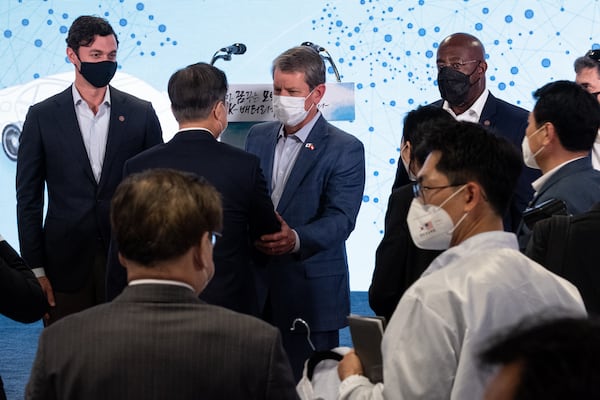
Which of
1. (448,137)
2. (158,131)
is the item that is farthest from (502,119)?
(448,137)

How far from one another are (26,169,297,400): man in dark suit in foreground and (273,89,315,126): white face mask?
212cm

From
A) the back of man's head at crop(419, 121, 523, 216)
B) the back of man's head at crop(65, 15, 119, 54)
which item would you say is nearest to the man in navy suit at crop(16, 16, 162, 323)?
the back of man's head at crop(65, 15, 119, 54)

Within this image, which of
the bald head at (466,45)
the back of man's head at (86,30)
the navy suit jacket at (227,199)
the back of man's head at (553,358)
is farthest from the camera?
the bald head at (466,45)

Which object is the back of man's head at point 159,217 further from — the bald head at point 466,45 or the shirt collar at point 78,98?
the bald head at point 466,45

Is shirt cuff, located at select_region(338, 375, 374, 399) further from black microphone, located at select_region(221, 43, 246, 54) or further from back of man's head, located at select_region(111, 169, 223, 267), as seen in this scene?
black microphone, located at select_region(221, 43, 246, 54)

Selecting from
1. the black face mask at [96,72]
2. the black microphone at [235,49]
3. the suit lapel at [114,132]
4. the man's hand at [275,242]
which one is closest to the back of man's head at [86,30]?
the black face mask at [96,72]

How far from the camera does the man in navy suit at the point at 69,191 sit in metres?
4.09

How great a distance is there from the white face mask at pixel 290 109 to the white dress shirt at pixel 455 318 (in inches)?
81.9

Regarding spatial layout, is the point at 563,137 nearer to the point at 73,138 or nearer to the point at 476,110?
the point at 476,110

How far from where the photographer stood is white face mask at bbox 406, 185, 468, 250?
7.45 feet

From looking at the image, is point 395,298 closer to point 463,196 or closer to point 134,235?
point 463,196

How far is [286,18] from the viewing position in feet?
24.1

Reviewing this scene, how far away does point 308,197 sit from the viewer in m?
3.91

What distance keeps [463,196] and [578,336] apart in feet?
4.33
